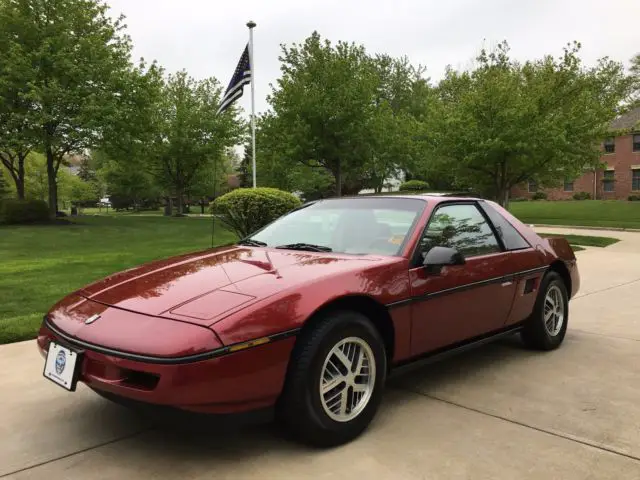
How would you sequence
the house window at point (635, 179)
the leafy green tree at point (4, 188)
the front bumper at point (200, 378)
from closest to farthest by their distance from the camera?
the front bumper at point (200, 378) < the leafy green tree at point (4, 188) < the house window at point (635, 179)

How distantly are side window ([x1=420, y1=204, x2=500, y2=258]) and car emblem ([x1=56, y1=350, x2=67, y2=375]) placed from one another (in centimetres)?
216

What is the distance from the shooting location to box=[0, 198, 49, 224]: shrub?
2231cm

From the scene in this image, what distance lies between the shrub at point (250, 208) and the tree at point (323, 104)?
1223cm

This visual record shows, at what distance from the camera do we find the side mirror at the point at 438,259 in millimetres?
3256

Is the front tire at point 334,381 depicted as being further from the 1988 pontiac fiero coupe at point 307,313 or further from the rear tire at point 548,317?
the rear tire at point 548,317

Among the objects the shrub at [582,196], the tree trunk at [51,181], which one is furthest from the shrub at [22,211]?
the shrub at [582,196]

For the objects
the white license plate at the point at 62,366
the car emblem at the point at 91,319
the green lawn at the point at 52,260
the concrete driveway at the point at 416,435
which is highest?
the car emblem at the point at 91,319

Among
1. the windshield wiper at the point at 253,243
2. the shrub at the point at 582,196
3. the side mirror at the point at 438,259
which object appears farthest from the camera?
the shrub at the point at 582,196

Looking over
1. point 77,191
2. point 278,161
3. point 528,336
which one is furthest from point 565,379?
point 77,191

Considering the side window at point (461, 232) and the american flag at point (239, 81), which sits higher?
the american flag at point (239, 81)

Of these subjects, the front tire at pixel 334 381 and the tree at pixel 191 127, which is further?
the tree at pixel 191 127

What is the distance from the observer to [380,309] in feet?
10.1

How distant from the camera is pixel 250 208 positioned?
9.61m

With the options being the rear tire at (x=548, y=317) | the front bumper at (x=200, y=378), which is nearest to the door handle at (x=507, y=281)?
the rear tire at (x=548, y=317)
